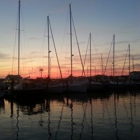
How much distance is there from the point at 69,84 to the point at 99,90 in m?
10.9

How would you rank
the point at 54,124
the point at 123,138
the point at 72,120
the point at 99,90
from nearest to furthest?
the point at 123,138 < the point at 54,124 < the point at 72,120 < the point at 99,90

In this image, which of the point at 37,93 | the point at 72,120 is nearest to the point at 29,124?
the point at 72,120

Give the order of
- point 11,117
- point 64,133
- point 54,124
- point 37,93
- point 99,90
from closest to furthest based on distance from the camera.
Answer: point 64,133, point 54,124, point 11,117, point 37,93, point 99,90

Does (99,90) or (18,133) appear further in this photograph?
(99,90)

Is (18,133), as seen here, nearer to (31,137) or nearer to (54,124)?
(31,137)

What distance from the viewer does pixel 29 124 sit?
19.0 m

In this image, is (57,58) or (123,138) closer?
(123,138)

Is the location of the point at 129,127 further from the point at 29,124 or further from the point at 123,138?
the point at 29,124

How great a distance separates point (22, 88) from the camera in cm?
3769

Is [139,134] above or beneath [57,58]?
beneath

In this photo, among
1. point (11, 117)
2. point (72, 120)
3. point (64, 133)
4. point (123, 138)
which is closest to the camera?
point (123, 138)

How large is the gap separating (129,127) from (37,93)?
22216 mm

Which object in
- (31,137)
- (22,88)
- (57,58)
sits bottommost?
(31,137)

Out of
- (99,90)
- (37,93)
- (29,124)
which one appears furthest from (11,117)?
(99,90)
